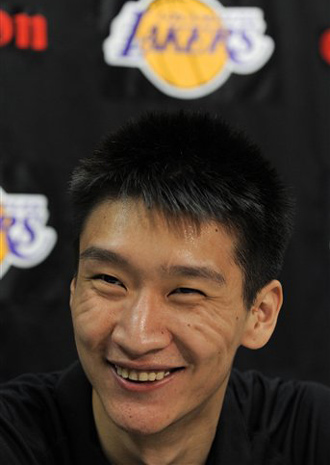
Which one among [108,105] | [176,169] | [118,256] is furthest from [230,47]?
[118,256]

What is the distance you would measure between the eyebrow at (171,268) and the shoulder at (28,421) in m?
0.28

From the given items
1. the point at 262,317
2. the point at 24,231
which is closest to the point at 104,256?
the point at 262,317

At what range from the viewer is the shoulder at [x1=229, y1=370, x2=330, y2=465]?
1.17 meters

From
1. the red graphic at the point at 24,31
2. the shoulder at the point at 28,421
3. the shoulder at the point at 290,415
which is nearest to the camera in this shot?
the shoulder at the point at 28,421

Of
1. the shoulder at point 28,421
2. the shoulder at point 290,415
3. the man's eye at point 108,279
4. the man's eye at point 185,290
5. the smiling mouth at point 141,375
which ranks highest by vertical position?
the man's eye at point 108,279

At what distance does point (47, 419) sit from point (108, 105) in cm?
83

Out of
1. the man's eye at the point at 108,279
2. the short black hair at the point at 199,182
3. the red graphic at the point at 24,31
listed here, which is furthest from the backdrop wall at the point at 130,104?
the man's eye at the point at 108,279

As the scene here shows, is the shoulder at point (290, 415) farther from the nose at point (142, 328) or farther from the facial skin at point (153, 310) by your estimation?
the nose at point (142, 328)

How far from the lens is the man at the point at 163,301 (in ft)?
3.02

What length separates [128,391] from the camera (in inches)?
37.3

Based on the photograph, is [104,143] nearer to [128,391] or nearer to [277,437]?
[128,391]

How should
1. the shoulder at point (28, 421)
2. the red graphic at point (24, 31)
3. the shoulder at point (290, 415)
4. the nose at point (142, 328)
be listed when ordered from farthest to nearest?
the red graphic at point (24, 31), the shoulder at point (290, 415), the shoulder at point (28, 421), the nose at point (142, 328)

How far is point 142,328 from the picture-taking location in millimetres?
886

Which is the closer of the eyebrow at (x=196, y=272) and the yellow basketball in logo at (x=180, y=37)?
the eyebrow at (x=196, y=272)
